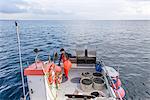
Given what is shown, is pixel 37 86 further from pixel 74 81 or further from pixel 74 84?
pixel 74 81

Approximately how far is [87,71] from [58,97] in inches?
148

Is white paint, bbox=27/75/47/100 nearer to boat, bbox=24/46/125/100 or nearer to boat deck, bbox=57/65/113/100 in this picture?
boat, bbox=24/46/125/100

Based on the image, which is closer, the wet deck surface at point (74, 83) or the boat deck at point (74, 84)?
the boat deck at point (74, 84)

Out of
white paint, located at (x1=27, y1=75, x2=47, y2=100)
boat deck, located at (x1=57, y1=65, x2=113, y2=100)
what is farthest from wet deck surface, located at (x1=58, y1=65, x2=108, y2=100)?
white paint, located at (x1=27, y1=75, x2=47, y2=100)

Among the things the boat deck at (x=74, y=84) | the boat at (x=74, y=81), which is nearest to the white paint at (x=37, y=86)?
the boat at (x=74, y=81)

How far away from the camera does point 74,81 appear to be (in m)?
10.2

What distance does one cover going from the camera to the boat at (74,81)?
648 cm

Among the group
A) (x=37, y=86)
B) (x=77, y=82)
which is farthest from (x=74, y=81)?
(x=37, y=86)

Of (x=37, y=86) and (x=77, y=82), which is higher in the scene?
(x=37, y=86)

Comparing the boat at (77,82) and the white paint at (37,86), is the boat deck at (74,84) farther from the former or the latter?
the white paint at (37,86)

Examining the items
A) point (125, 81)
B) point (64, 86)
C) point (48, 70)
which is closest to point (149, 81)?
point (125, 81)

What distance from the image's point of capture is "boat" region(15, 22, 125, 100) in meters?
6.48

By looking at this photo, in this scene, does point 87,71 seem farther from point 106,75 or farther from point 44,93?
point 44,93

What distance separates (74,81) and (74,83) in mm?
275
